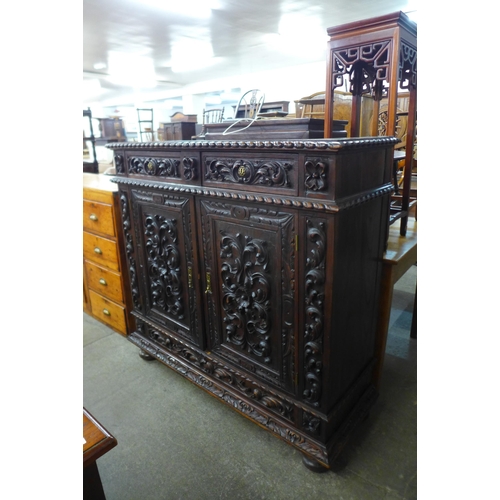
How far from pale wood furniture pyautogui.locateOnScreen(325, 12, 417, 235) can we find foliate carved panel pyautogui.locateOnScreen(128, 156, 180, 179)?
61 cm

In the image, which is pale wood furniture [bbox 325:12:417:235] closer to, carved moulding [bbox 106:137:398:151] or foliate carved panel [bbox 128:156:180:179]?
carved moulding [bbox 106:137:398:151]

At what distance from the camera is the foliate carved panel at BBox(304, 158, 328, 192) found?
1025 mm

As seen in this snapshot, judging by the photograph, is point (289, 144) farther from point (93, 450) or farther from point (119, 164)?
point (119, 164)

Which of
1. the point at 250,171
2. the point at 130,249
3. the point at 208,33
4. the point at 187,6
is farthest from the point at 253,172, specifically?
the point at 208,33

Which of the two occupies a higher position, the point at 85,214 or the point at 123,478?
the point at 85,214

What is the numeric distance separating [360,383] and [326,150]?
3.19ft

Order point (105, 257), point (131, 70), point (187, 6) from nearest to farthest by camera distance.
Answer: point (105, 257), point (187, 6), point (131, 70)

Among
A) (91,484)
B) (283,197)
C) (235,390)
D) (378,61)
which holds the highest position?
(378,61)

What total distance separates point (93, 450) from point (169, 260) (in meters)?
0.96

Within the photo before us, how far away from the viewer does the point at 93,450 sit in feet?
2.53

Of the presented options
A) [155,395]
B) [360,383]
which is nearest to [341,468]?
[360,383]
